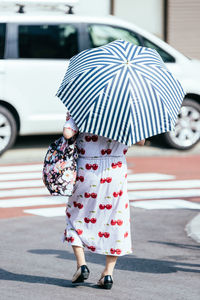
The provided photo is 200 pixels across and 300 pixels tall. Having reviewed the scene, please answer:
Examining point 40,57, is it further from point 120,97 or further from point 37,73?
point 120,97

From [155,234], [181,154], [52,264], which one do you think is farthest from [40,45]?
[52,264]

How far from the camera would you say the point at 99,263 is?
21.7 feet

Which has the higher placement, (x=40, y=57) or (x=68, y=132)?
(x=68, y=132)

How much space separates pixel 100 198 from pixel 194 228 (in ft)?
7.42

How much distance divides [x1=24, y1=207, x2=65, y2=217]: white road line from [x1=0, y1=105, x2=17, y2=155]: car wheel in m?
3.26

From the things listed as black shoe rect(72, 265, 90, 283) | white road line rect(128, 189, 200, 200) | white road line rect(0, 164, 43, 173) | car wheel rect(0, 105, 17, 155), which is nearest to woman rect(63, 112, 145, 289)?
black shoe rect(72, 265, 90, 283)

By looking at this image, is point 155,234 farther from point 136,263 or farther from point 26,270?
point 26,270

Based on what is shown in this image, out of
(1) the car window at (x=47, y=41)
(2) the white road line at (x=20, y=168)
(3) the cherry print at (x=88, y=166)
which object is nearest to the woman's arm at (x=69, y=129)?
(3) the cherry print at (x=88, y=166)

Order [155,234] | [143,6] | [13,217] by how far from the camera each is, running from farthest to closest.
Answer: [143,6], [13,217], [155,234]

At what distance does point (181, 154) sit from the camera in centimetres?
1288

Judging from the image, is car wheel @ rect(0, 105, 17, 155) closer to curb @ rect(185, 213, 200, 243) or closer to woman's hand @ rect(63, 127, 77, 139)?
curb @ rect(185, 213, 200, 243)

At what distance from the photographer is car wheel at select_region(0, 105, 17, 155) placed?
12.0 m

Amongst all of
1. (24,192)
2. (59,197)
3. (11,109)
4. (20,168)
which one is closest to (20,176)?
(20,168)

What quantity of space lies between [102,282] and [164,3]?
40.7 ft
